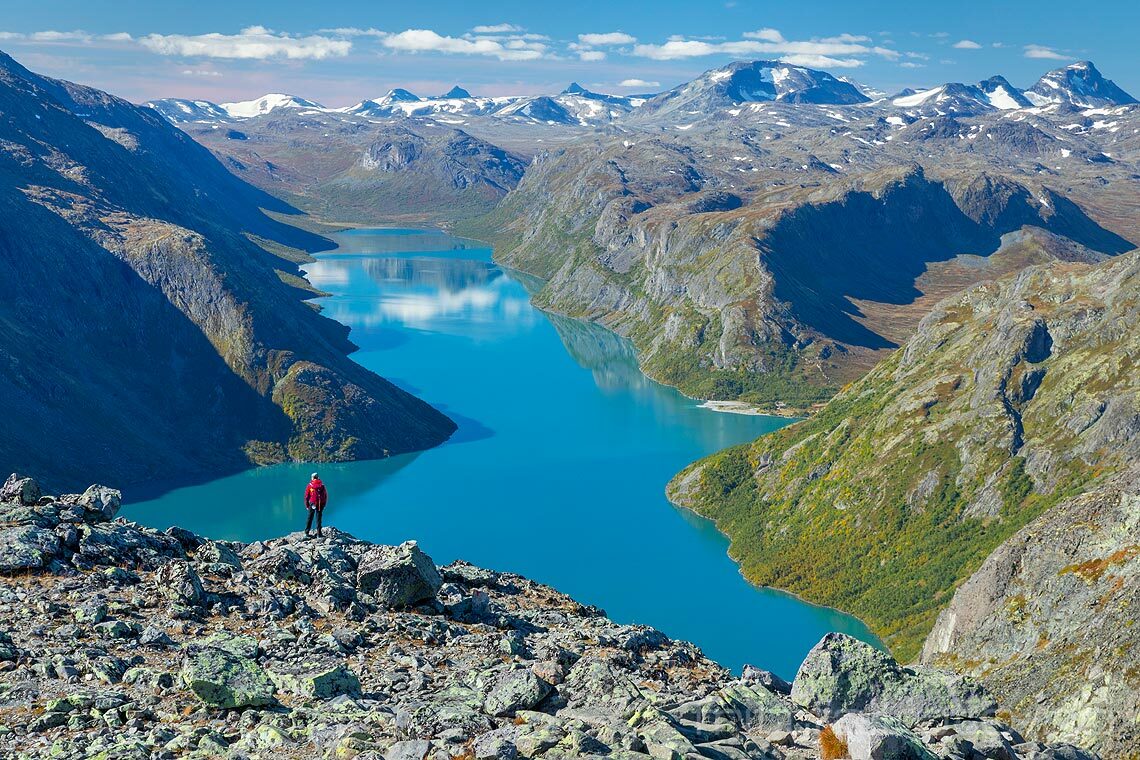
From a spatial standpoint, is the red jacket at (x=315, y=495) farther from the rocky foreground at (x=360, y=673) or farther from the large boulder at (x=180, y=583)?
the large boulder at (x=180, y=583)

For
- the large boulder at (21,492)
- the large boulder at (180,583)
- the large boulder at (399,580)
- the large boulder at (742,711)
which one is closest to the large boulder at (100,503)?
the large boulder at (21,492)

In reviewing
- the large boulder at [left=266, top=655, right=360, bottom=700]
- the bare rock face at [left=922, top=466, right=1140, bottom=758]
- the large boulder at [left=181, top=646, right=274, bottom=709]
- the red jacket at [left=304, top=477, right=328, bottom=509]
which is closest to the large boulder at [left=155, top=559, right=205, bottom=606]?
the large boulder at [left=266, top=655, right=360, bottom=700]

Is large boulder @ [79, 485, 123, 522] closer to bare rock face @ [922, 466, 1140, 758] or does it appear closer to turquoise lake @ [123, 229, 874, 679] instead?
bare rock face @ [922, 466, 1140, 758]

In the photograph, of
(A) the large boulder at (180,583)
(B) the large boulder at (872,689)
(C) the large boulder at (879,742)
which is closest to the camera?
(C) the large boulder at (879,742)

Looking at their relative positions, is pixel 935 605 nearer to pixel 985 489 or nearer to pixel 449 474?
pixel 985 489

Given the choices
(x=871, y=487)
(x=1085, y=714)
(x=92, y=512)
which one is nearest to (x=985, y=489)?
(x=871, y=487)
